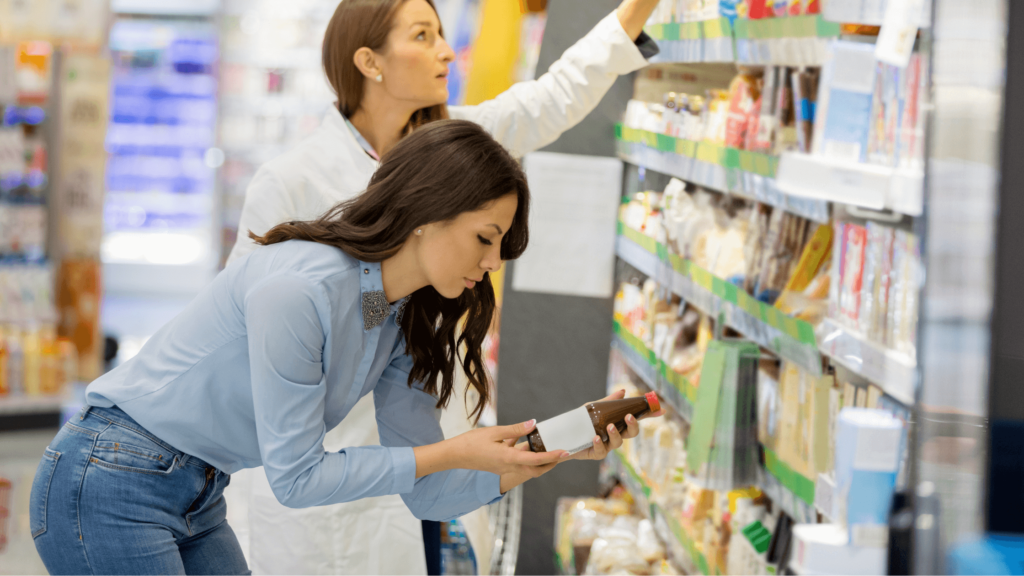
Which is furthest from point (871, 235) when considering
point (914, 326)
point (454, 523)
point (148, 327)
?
point (148, 327)

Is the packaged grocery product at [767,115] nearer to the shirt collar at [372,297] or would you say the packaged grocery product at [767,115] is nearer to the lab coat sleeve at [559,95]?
the lab coat sleeve at [559,95]

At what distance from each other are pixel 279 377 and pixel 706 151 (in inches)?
51.7

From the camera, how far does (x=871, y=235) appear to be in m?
1.67

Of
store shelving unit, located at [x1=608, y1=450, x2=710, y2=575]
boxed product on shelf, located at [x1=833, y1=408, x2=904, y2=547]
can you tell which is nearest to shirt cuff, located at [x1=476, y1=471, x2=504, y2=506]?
boxed product on shelf, located at [x1=833, y1=408, x2=904, y2=547]

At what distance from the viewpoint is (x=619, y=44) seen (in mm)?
2041

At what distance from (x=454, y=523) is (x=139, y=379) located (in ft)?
3.33

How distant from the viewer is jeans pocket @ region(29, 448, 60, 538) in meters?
1.48

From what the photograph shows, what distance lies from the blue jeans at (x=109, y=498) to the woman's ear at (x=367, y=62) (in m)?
0.87

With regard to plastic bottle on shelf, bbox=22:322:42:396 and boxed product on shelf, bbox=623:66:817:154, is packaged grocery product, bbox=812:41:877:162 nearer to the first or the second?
boxed product on shelf, bbox=623:66:817:154

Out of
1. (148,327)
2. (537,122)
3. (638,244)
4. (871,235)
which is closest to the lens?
(871,235)

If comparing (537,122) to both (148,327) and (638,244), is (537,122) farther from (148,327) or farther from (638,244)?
(148,327)

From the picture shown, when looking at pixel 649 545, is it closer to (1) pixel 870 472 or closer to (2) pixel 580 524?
(2) pixel 580 524

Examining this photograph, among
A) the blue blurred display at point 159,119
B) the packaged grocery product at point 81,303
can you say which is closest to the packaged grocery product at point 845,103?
the packaged grocery product at point 81,303

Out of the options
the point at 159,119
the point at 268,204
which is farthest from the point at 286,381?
the point at 159,119
